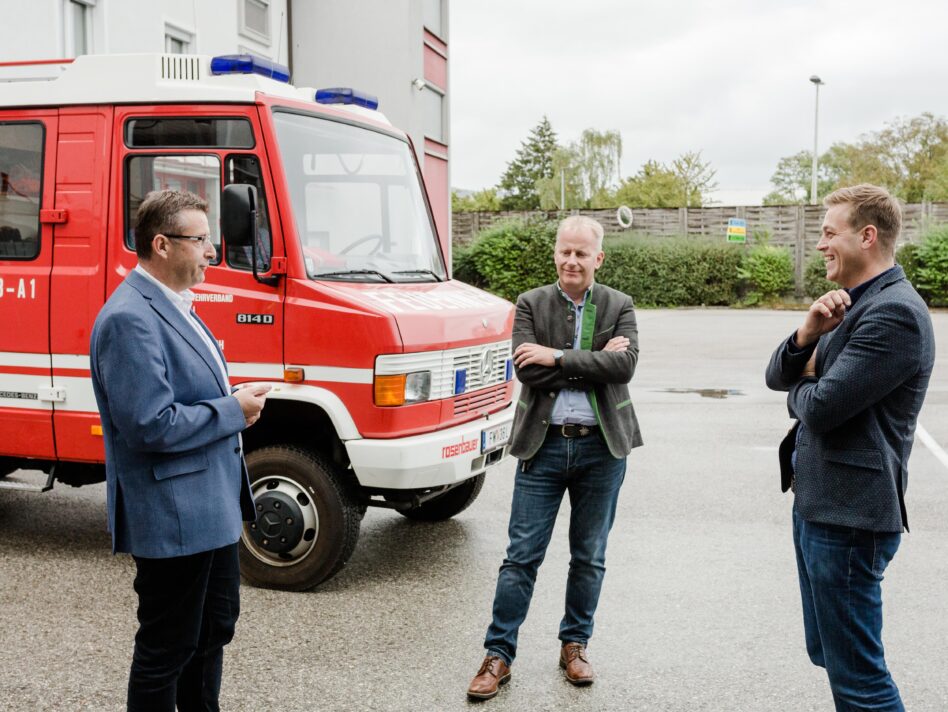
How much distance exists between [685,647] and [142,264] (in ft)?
9.67

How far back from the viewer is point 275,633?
4773 mm

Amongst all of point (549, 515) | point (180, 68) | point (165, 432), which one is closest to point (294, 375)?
point (549, 515)

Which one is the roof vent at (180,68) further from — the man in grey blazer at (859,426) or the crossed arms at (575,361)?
the man in grey blazer at (859,426)

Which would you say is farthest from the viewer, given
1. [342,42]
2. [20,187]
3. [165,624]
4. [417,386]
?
[342,42]

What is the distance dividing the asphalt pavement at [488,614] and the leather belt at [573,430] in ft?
3.42

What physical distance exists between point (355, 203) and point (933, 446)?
652cm

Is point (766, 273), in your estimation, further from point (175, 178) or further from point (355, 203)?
point (175, 178)

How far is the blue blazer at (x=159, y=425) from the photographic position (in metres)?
2.87

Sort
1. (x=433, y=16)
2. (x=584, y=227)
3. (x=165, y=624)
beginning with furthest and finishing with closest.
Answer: (x=433, y=16)
(x=584, y=227)
(x=165, y=624)

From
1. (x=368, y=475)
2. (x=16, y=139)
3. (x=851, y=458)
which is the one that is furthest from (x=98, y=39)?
(x=851, y=458)

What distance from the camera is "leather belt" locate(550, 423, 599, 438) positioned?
4.03 metres

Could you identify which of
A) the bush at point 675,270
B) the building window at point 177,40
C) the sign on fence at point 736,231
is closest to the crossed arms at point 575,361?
the building window at point 177,40

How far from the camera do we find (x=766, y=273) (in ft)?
103

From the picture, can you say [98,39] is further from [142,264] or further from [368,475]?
[142,264]
